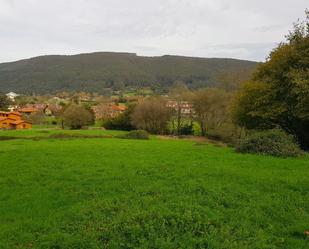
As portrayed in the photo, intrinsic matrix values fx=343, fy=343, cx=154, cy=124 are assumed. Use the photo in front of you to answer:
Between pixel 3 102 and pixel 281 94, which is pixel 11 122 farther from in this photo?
pixel 281 94

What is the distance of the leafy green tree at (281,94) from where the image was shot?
24844 millimetres

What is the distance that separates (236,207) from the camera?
916 cm

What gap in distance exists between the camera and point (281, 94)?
26125 mm

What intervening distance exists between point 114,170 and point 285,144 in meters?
9.80

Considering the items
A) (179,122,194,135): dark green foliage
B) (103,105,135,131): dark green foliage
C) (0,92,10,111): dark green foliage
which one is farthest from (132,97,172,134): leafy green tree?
(0,92,10,111): dark green foliage

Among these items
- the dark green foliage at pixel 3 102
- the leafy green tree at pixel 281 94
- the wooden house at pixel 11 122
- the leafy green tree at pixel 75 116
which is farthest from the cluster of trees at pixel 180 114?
the dark green foliage at pixel 3 102

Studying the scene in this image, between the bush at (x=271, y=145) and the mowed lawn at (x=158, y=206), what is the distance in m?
2.83

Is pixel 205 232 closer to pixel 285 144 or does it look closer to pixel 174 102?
pixel 285 144

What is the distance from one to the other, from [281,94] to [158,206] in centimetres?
2015

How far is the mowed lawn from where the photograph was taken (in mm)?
7305

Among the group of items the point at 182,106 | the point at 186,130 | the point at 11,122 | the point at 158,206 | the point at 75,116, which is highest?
the point at 158,206

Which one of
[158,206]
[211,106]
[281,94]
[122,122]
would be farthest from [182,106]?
[158,206]

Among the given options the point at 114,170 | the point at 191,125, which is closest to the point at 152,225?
the point at 114,170

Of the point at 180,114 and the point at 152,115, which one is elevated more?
the point at 180,114
